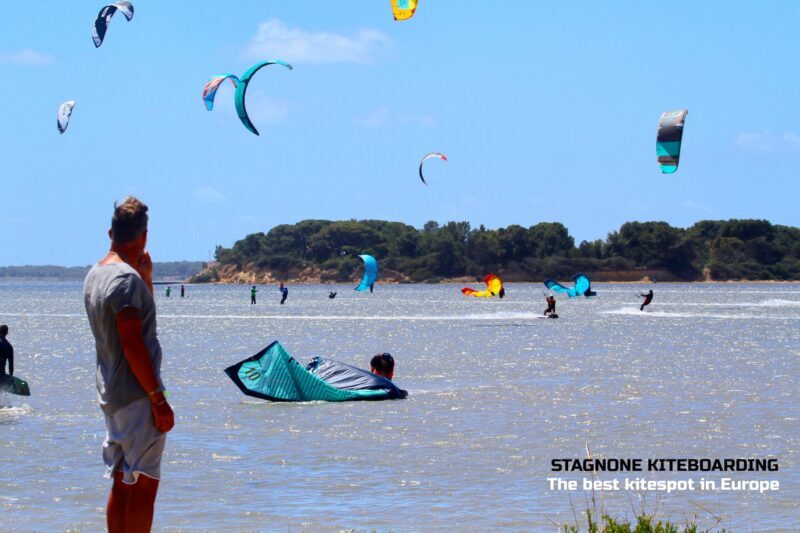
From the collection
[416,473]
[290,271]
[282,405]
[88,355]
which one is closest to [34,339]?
[88,355]

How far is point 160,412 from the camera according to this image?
4.82 m

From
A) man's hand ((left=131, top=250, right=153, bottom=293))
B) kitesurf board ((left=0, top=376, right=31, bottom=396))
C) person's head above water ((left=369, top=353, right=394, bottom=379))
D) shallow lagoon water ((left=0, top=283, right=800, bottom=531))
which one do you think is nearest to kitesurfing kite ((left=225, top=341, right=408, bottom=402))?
person's head above water ((left=369, top=353, right=394, bottom=379))

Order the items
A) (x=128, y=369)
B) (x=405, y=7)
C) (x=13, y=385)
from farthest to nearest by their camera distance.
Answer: (x=405, y=7)
(x=13, y=385)
(x=128, y=369)

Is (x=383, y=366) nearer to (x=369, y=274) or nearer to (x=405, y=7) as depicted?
(x=405, y=7)

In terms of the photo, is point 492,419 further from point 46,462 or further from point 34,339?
point 34,339

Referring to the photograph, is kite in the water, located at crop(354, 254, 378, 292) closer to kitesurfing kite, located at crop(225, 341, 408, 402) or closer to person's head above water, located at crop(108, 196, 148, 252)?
kitesurfing kite, located at crop(225, 341, 408, 402)

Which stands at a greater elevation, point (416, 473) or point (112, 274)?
point (112, 274)

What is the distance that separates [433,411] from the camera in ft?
45.7

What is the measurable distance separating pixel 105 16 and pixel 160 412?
2067 cm

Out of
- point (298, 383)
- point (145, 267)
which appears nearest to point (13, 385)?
point (298, 383)

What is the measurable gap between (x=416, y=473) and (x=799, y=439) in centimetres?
435

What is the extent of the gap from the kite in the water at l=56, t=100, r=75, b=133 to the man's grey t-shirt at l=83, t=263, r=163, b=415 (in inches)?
872

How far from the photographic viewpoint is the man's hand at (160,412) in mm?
4809

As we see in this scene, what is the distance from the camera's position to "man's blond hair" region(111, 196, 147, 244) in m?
4.83
